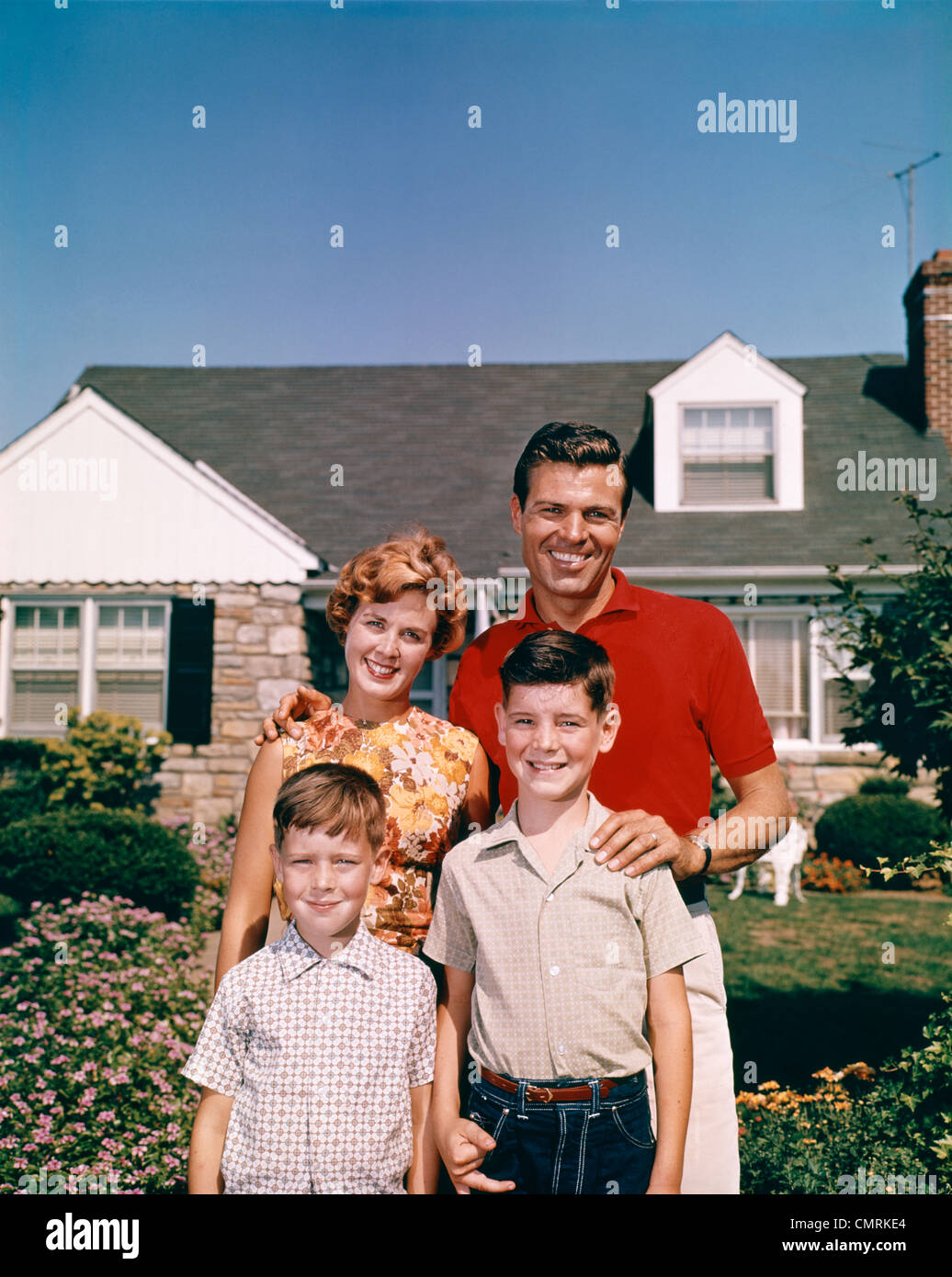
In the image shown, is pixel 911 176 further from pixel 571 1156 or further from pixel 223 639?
pixel 571 1156

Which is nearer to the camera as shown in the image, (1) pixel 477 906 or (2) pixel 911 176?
(1) pixel 477 906

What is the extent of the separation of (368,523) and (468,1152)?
9.68m

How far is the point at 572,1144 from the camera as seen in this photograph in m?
2.05

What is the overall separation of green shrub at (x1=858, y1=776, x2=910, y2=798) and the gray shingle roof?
2.34 m

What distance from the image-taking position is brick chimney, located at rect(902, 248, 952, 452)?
38.4 ft

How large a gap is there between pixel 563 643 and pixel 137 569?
9.14 m

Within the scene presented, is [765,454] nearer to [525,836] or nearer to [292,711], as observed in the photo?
[292,711]

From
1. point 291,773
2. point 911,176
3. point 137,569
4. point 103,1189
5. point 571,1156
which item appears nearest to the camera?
point 571,1156

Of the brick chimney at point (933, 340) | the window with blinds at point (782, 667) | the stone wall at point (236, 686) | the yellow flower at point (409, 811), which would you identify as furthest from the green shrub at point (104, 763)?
the brick chimney at point (933, 340)

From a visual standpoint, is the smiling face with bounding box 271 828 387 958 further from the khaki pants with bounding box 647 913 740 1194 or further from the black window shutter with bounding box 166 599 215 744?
the black window shutter with bounding box 166 599 215 744

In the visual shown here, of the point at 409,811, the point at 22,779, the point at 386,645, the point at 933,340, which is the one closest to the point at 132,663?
the point at 22,779

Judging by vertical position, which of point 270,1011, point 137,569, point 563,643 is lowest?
point 270,1011

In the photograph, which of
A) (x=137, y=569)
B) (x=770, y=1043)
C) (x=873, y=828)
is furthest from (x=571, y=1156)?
(x=137, y=569)
